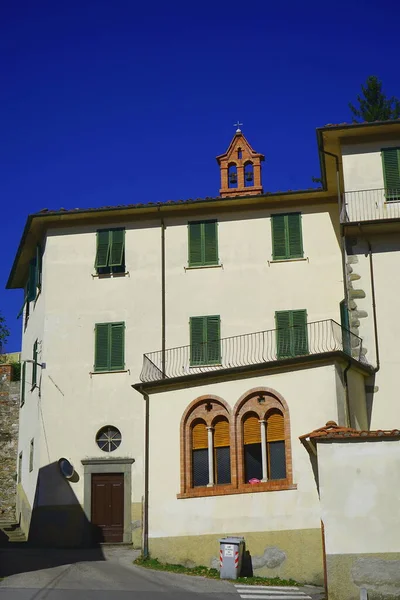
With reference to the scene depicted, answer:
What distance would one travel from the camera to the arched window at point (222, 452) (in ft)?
69.8

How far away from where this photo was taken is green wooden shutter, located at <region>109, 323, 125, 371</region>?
28047mm

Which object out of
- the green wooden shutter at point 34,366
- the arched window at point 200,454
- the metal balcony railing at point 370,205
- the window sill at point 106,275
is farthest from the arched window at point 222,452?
the green wooden shutter at point 34,366

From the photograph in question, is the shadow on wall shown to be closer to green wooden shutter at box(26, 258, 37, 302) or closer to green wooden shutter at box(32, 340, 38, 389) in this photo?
green wooden shutter at box(32, 340, 38, 389)

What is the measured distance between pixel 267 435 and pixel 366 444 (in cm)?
385

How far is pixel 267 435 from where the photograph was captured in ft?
68.2

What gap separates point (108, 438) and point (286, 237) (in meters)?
8.81

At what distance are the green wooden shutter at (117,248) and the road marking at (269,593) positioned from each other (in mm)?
13465

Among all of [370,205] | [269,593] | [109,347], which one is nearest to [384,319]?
[370,205]

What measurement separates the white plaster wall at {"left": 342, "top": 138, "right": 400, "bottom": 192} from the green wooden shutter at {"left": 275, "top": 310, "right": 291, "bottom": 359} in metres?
5.03

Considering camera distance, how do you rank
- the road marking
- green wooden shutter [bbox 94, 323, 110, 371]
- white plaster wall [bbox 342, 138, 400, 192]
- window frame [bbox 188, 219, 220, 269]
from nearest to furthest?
1. the road marking
2. white plaster wall [bbox 342, 138, 400, 192]
3. green wooden shutter [bbox 94, 323, 110, 371]
4. window frame [bbox 188, 219, 220, 269]

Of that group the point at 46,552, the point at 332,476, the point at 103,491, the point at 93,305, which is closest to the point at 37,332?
the point at 93,305

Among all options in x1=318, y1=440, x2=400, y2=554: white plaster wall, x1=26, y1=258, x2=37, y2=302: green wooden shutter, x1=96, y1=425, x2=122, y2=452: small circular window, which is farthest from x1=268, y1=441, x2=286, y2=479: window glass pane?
x1=26, y1=258, x2=37, y2=302: green wooden shutter

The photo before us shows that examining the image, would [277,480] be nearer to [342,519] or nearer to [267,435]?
[267,435]

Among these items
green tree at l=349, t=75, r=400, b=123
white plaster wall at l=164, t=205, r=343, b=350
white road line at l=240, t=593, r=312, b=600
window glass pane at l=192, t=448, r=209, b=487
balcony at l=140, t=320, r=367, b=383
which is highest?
green tree at l=349, t=75, r=400, b=123
